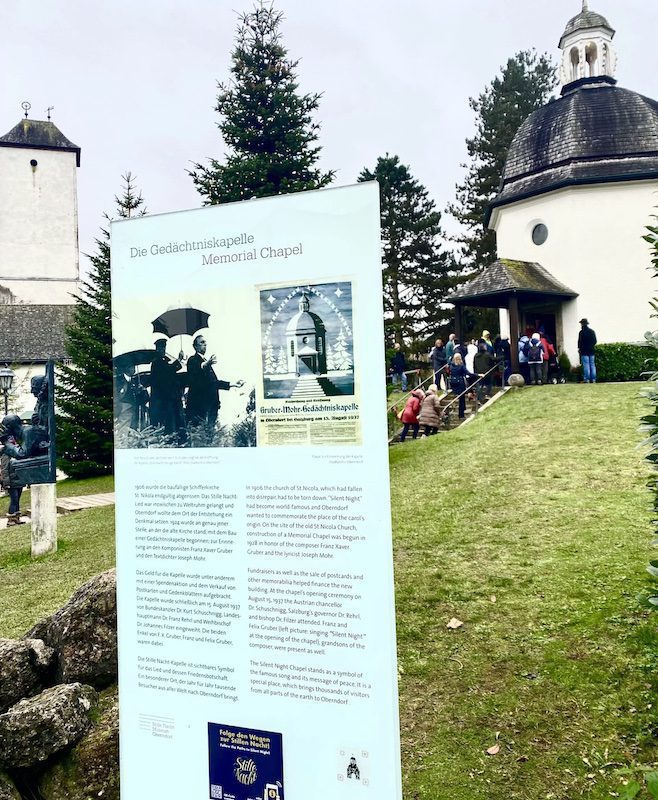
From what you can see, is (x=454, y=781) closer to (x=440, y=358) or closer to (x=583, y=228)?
(x=440, y=358)

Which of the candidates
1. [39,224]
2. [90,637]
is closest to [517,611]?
[90,637]

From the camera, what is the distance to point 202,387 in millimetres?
3123

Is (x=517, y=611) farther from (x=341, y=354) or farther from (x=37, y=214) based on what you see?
(x=37, y=214)

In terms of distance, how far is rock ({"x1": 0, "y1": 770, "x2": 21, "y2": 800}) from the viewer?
383cm

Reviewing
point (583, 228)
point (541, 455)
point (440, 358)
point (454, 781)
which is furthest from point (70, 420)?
point (454, 781)

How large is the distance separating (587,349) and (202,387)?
1912cm

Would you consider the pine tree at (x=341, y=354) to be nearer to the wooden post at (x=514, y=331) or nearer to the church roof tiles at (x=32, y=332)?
the wooden post at (x=514, y=331)

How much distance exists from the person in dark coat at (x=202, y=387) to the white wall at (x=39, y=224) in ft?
170

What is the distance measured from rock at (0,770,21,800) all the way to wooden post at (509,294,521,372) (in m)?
18.3

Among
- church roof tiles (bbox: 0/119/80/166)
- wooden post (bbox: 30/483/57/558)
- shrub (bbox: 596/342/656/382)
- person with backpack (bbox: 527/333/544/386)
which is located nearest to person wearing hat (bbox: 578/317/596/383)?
person with backpack (bbox: 527/333/544/386)

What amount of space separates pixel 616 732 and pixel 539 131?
26.0 m

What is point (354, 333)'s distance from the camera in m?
2.79

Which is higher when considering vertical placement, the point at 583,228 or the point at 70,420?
the point at 583,228

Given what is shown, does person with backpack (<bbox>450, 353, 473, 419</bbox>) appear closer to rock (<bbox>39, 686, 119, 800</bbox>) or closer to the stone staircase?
rock (<bbox>39, 686, 119, 800</bbox>)
